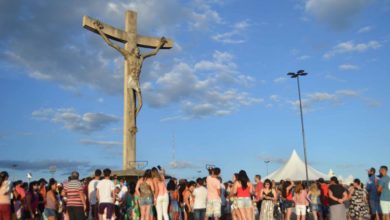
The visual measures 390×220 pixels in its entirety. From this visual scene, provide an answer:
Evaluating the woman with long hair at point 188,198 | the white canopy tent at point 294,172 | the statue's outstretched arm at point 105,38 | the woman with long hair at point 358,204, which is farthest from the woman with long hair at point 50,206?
the white canopy tent at point 294,172

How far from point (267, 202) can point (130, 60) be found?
8.25 meters

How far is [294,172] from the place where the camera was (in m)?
33.9

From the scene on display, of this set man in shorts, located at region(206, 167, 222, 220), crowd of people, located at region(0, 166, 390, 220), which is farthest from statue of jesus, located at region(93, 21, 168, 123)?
man in shorts, located at region(206, 167, 222, 220)

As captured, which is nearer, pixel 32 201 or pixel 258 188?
pixel 32 201

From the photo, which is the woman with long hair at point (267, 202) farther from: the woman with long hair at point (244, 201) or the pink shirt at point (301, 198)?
the woman with long hair at point (244, 201)

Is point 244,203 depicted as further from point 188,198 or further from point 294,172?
point 294,172

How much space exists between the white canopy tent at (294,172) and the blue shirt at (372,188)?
19.2 metres

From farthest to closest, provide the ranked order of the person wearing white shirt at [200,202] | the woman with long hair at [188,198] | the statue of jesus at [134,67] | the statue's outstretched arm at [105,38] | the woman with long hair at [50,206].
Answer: the statue of jesus at [134,67] < the statue's outstretched arm at [105,38] < the woman with long hair at [188,198] < the person wearing white shirt at [200,202] < the woman with long hair at [50,206]

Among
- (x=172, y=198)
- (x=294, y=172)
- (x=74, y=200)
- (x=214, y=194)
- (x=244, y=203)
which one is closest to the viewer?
(x=74, y=200)

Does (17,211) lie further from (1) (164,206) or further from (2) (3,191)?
(1) (164,206)

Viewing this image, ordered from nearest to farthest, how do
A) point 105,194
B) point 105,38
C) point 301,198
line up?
point 105,194, point 301,198, point 105,38

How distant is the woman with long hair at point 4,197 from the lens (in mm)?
9305

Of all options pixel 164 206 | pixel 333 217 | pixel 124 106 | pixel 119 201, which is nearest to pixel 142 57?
pixel 124 106

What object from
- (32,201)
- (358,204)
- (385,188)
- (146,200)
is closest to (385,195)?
(385,188)
